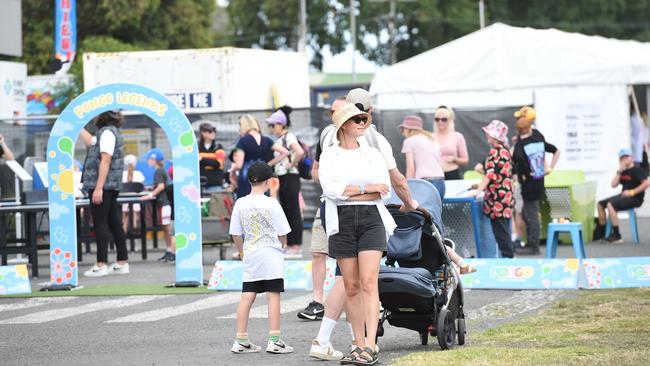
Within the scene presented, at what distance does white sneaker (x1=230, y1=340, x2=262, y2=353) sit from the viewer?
33.9ft

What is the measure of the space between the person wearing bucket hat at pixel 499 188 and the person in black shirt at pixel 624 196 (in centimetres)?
523

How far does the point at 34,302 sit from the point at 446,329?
20.6ft

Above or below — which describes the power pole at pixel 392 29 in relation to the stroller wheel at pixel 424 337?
above

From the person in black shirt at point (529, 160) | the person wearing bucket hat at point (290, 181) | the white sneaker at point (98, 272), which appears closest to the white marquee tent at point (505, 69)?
the person in black shirt at point (529, 160)

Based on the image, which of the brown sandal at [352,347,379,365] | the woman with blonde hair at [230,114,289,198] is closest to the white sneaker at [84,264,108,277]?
the woman with blonde hair at [230,114,289,198]

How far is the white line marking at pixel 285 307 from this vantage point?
13034mm

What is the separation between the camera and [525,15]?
2926 inches

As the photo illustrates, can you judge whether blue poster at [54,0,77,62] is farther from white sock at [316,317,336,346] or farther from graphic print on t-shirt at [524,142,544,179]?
white sock at [316,317,336,346]

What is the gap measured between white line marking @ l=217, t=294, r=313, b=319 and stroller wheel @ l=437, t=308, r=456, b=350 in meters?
2.99

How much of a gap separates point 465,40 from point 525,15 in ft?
154

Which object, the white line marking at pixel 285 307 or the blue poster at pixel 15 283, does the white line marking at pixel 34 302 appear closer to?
the blue poster at pixel 15 283

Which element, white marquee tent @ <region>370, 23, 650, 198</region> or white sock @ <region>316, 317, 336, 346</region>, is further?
white marquee tent @ <region>370, 23, 650, 198</region>

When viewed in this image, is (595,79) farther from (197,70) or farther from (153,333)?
(153,333)

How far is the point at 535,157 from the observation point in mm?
18688
